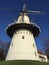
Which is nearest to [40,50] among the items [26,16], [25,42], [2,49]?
[2,49]

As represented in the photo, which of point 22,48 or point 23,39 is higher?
point 23,39

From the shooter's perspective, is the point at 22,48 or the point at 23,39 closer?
the point at 22,48

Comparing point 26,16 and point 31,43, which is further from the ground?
point 26,16

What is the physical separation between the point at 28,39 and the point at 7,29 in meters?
5.64

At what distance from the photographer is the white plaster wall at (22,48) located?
3183 cm

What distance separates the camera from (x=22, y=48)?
106ft

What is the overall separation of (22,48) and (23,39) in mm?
2051

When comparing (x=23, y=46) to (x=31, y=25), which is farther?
(x=31, y=25)

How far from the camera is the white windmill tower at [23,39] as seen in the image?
32062 mm

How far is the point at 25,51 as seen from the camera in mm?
32125

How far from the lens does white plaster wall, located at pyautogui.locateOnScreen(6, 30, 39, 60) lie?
3183 centimetres

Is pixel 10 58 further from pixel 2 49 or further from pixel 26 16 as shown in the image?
pixel 2 49

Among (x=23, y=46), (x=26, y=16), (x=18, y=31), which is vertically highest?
(x=26, y=16)

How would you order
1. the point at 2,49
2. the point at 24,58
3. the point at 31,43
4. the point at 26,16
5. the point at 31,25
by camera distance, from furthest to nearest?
the point at 2,49
the point at 26,16
the point at 31,25
the point at 31,43
the point at 24,58
